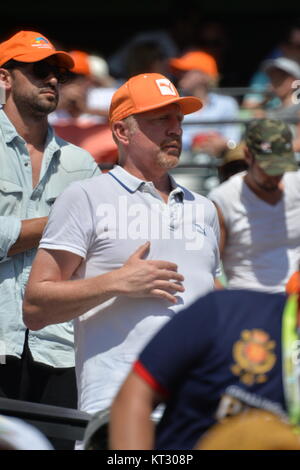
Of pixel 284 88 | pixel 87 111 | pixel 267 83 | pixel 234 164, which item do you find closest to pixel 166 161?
pixel 234 164

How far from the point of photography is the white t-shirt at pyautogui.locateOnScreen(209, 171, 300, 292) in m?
6.02

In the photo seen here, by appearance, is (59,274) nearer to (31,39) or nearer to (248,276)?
(31,39)

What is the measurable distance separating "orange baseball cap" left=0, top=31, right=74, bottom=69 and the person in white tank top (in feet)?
5.40

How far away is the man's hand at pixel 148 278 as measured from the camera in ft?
12.2

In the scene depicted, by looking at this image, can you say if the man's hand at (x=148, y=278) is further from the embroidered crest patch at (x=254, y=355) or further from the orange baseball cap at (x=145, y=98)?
the embroidered crest patch at (x=254, y=355)

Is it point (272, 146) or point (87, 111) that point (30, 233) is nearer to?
point (272, 146)

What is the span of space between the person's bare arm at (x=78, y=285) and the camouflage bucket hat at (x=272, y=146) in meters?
2.28

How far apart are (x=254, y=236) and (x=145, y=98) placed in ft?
6.80

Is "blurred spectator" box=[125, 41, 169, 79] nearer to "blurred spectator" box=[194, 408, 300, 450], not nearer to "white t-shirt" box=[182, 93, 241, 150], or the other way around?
"white t-shirt" box=[182, 93, 241, 150]

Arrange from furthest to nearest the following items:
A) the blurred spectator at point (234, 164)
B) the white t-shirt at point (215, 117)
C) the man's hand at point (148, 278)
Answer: the white t-shirt at point (215, 117)
the blurred spectator at point (234, 164)
the man's hand at point (148, 278)

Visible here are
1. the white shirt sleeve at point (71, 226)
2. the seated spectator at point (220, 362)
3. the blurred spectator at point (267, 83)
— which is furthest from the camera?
the blurred spectator at point (267, 83)

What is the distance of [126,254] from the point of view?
3883mm

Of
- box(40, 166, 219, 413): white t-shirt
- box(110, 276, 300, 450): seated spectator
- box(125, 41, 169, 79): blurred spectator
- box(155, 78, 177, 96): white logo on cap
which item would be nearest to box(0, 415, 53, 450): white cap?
box(110, 276, 300, 450): seated spectator

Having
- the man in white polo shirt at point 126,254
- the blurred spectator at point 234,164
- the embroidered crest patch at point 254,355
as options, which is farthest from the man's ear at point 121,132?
the blurred spectator at point 234,164
